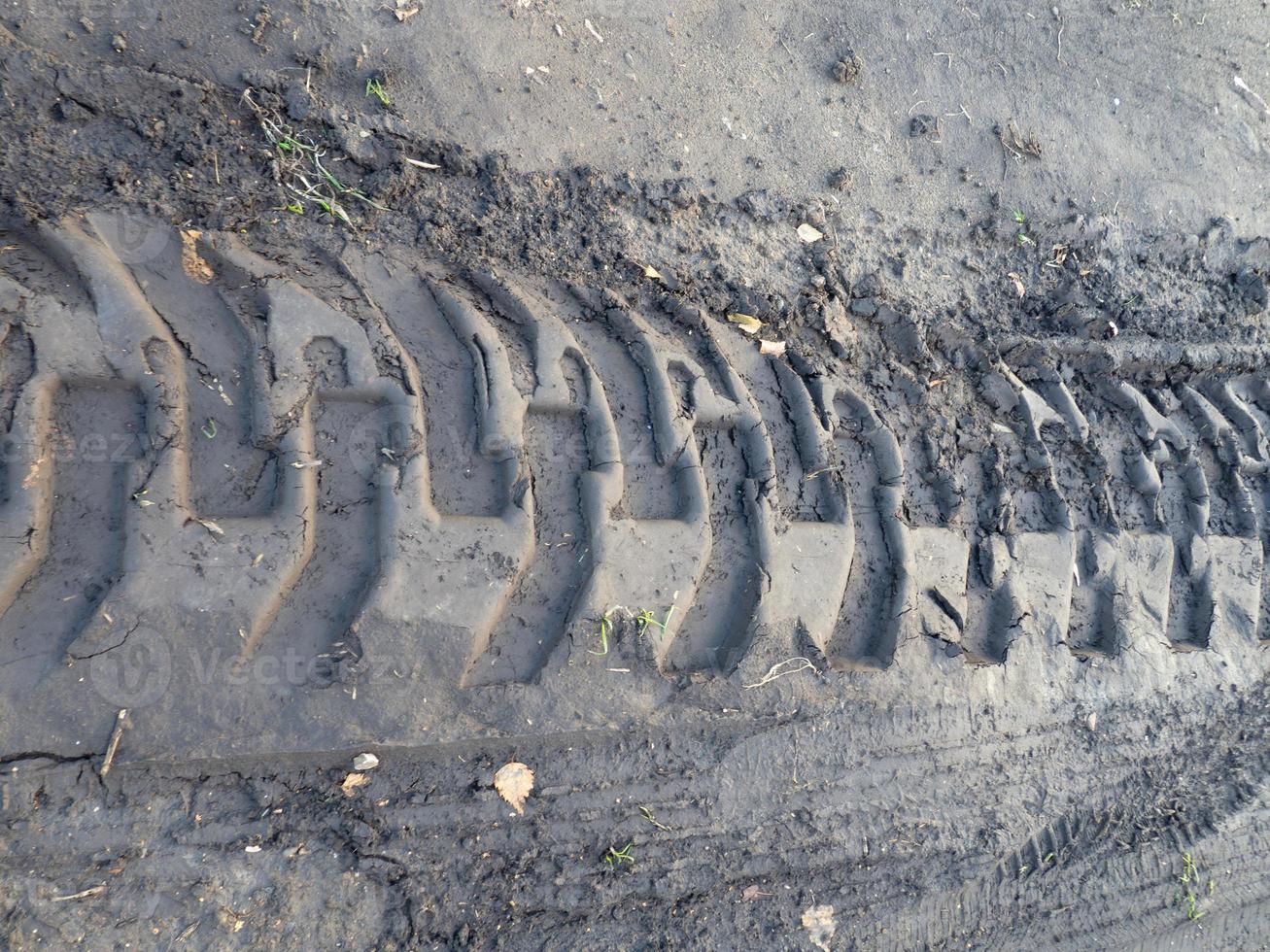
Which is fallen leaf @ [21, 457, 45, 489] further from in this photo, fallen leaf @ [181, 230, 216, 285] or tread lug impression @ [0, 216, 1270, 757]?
fallen leaf @ [181, 230, 216, 285]

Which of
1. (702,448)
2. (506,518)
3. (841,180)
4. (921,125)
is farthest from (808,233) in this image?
(506,518)

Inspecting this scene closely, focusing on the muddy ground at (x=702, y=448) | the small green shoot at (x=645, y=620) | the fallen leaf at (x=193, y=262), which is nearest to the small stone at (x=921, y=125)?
the muddy ground at (x=702, y=448)

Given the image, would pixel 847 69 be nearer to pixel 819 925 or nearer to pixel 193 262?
pixel 193 262

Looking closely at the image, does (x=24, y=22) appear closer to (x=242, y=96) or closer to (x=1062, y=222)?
(x=242, y=96)

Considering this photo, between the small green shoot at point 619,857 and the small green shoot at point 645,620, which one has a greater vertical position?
the small green shoot at point 645,620

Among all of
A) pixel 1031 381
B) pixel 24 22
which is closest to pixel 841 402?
pixel 1031 381

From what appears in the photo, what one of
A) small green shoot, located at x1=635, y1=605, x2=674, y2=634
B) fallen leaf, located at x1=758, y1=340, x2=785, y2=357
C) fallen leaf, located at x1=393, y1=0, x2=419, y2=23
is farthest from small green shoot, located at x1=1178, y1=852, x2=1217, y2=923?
fallen leaf, located at x1=393, y1=0, x2=419, y2=23

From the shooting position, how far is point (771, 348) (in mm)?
2986

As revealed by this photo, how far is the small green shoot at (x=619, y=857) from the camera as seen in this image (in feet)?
8.05

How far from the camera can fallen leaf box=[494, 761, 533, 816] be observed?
2359mm

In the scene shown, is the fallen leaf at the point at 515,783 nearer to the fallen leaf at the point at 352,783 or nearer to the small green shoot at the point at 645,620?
the fallen leaf at the point at 352,783

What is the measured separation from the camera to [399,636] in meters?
2.12

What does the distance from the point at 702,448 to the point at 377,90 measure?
175 centimetres

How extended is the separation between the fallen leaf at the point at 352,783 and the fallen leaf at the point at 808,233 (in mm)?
2503
